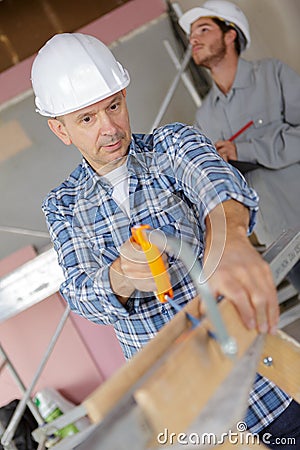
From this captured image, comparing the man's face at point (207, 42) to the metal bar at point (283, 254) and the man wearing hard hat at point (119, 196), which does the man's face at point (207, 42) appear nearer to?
the man wearing hard hat at point (119, 196)

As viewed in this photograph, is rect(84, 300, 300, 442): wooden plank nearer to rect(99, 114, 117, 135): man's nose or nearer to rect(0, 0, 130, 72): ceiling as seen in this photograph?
rect(99, 114, 117, 135): man's nose

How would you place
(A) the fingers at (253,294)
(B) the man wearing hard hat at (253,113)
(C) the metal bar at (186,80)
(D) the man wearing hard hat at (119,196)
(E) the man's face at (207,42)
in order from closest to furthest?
1. (A) the fingers at (253,294)
2. (D) the man wearing hard hat at (119,196)
3. (B) the man wearing hard hat at (253,113)
4. (E) the man's face at (207,42)
5. (C) the metal bar at (186,80)

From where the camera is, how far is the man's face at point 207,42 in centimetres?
231

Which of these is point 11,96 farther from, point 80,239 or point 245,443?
point 245,443

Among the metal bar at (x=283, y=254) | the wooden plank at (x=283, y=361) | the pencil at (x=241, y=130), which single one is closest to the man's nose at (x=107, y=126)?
the metal bar at (x=283, y=254)

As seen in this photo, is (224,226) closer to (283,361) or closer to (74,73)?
(283,361)

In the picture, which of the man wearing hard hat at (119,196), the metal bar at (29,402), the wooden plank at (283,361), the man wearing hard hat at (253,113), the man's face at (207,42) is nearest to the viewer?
the wooden plank at (283,361)

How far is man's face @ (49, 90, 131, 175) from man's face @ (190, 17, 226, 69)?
49.3 inches

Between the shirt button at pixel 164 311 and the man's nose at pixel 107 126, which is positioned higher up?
the man's nose at pixel 107 126

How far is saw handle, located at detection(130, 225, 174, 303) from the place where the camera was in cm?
77

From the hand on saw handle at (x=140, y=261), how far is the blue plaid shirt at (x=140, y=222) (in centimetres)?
6

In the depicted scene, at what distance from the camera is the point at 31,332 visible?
2.74 m

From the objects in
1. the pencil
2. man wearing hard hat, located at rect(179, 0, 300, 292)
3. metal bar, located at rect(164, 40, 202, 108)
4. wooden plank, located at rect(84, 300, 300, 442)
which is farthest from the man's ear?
metal bar, located at rect(164, 40, 202, 108)

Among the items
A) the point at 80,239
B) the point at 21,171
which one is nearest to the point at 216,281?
the point at 80,239
